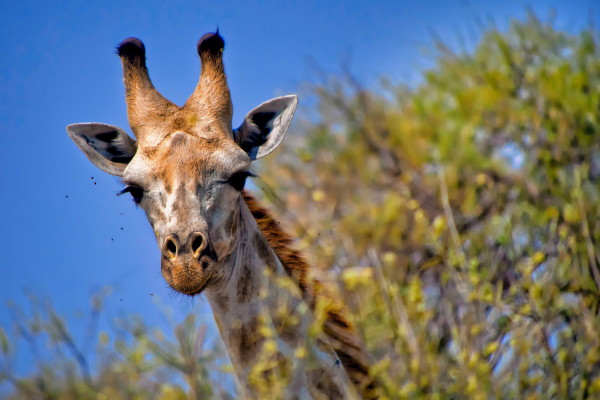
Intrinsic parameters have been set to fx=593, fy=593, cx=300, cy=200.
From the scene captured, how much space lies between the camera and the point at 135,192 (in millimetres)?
4617

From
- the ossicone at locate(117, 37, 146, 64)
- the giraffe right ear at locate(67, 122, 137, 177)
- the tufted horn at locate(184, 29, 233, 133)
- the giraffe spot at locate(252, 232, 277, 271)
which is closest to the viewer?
the giraffe spot at locate(252, 232, 277, 271)

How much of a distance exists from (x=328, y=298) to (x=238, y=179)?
126cm

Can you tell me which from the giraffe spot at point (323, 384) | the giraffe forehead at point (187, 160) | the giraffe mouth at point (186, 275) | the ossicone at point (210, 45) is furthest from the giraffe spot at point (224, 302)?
the ossicone at point (210, 45)

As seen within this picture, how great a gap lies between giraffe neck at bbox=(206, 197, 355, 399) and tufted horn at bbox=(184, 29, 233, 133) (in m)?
0.81

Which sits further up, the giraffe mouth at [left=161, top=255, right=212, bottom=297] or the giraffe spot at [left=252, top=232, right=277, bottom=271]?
the giraffe spot at [left=252, top=232, right=277, bottom=271]

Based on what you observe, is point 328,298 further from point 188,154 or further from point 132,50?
point 132,50

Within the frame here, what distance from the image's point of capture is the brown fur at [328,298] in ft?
15.7

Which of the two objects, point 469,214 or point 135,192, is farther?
point 469,214

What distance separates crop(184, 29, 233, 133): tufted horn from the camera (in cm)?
486

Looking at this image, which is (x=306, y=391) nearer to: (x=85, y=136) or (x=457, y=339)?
(x=457, y=339)

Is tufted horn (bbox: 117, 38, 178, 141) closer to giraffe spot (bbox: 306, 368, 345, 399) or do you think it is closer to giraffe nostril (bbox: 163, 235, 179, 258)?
giraffe nostril (bbox: 163, 235, 179, 258)

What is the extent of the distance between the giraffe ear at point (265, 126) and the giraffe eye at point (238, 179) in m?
0.42

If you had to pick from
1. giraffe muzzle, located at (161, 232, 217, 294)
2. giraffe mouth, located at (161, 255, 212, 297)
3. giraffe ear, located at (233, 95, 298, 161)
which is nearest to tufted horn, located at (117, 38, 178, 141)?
giraffe ear, located at (233, 95, 298, 161)

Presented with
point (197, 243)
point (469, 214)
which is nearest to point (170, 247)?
point (197, 243)
